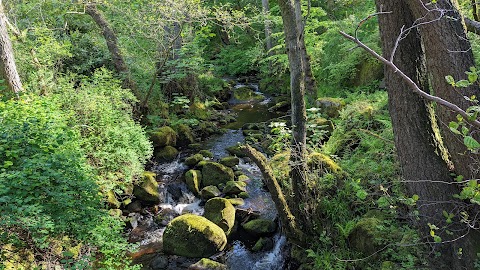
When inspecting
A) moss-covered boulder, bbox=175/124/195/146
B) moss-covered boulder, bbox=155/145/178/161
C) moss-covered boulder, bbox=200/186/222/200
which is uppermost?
moss-covered boulder, bbox=175/124/195/146

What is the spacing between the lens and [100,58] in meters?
11.8

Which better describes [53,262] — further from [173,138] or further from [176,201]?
[173,138]

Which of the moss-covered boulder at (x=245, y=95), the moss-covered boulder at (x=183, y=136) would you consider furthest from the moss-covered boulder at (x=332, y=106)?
the moss-covered boulder at (x=245, y=95)

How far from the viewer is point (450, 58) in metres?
3.53

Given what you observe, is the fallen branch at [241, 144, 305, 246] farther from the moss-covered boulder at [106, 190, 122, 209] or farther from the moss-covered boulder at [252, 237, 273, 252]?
the moss-covered boulder at [106, 190, 122, 209]

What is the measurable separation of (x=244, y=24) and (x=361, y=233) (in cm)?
655

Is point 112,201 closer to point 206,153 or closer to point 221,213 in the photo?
point 221,213

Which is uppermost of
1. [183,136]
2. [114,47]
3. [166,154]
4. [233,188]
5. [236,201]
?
[114,47]

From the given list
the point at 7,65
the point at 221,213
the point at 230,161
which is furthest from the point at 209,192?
the point at 7,65

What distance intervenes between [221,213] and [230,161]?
284 centimetres

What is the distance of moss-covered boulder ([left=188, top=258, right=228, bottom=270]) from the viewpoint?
604cm

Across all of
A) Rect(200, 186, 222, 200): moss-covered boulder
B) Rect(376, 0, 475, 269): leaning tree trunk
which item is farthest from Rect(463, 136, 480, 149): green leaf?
Rect(200, 186, 222, 200): moss-covered boulder

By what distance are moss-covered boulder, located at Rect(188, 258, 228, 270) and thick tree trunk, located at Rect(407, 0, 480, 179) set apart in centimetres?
428

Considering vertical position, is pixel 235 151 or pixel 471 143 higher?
pixel 471 143
